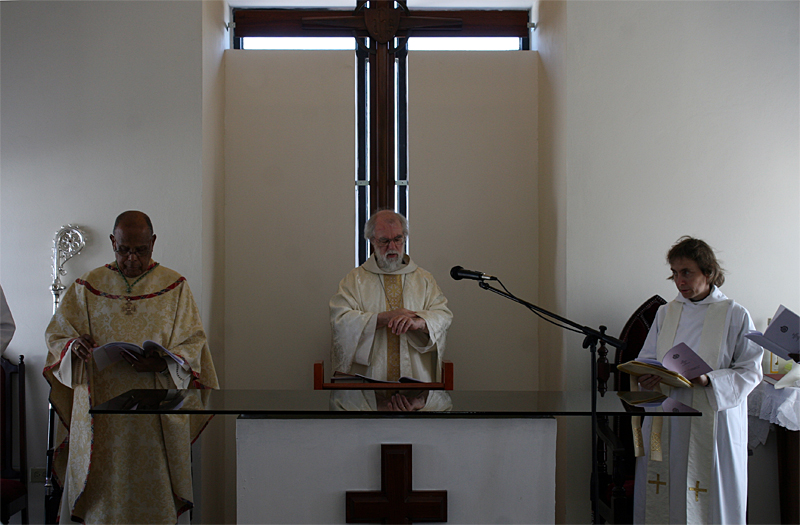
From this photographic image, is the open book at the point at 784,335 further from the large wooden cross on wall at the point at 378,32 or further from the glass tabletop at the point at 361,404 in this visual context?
the large wooden cross on wall at the point at 378,32

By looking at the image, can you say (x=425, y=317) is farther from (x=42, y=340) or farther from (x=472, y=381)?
(x=42, y=340)

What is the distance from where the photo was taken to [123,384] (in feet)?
12.1

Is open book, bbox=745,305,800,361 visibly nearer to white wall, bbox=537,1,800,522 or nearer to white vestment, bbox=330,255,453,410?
white wall, bbox=537,1,800,522

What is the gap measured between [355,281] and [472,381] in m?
1.38

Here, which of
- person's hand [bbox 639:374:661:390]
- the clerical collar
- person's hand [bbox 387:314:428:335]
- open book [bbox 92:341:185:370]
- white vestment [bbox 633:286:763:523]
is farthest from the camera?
the clerical collar

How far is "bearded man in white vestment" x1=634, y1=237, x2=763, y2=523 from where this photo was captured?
333 cm

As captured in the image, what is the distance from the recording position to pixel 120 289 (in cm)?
380

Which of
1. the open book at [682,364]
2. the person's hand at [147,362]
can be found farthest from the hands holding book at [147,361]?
the open book at [682,364]

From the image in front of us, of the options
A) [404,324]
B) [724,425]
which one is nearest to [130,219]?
[404,324]

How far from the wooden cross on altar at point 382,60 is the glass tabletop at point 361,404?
282 cm

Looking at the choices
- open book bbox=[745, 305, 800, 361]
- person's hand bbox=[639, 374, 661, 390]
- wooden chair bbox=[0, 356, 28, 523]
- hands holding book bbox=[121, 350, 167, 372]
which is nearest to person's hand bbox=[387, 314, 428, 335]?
hands holding book bbox=[121, 350, 167, 372]

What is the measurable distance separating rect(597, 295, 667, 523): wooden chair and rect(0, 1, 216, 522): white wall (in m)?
2.79

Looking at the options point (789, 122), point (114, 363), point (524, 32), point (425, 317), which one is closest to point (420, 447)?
point (425, 317)

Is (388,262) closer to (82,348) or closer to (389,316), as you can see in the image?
(389,316)
